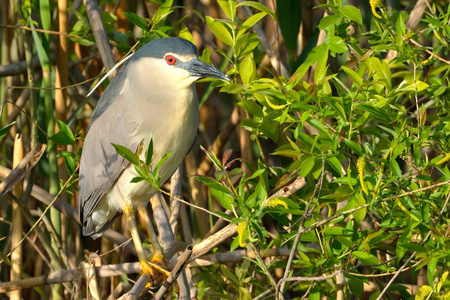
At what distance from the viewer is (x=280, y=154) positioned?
60.9 inches

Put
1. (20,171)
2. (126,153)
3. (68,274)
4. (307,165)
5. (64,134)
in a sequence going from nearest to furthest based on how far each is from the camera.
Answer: (126,153)
(307,165)
(64,134)
(20,171)
(68,274)

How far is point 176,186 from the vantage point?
2.16 metres

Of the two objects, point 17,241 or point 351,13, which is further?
point 17,241

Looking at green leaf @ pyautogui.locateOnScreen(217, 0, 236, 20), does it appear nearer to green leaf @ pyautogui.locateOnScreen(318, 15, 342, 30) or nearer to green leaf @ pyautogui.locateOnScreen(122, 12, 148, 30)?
green leaf @ pyautogui.locateOnScreen(318, 15, 342, 30)

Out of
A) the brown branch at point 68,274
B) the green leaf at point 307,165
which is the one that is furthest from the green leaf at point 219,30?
the brown branch at point 68,274

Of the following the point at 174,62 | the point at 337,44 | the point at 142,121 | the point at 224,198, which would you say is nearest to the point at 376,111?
the point at 337,44

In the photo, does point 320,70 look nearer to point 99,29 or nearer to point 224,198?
point 224,198

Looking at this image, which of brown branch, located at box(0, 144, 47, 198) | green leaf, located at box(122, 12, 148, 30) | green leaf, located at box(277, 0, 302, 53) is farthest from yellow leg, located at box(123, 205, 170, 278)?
green leaf, located at box(277, 0, 302, 53)

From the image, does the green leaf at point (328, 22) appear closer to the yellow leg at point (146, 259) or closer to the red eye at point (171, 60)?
the red eye at point (171, 60)

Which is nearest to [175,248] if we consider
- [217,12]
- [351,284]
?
[351,284]

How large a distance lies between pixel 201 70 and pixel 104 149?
48cm

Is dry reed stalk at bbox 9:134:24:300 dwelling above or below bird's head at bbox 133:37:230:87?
below

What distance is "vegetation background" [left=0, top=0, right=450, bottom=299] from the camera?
1.43m

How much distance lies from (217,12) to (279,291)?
5.23ft
